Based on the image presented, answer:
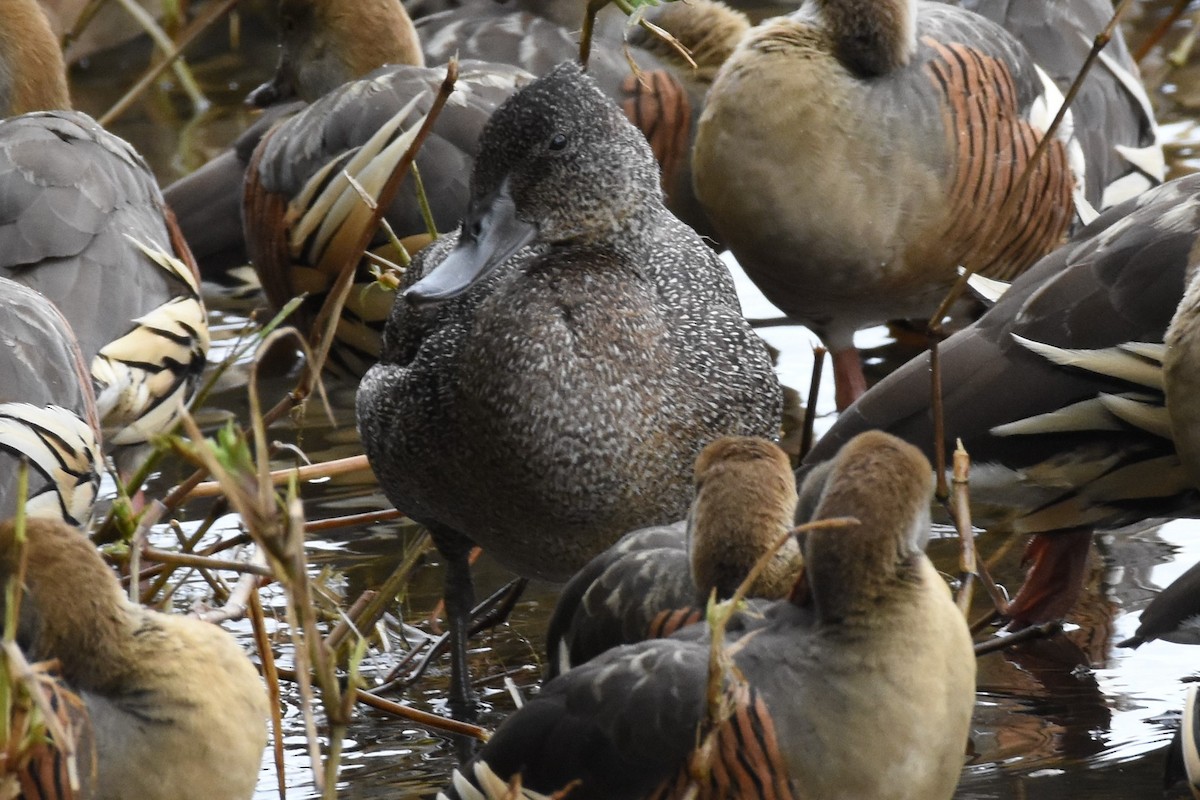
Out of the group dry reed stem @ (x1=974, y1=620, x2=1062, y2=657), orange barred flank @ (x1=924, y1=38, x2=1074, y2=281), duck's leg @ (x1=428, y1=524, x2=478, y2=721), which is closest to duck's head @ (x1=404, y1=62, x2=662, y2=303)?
duck's leg @ (x1=428, y1=524, x2=478, y2=721)

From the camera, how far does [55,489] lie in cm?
432

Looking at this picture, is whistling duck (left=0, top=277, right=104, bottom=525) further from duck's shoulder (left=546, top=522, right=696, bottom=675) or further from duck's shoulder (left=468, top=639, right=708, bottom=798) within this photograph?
duck's shoulder (left=468, top=639, right=708, bottom=798)

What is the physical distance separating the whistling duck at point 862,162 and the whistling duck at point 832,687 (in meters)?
2.59

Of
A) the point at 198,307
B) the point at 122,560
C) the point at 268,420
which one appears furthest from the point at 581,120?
the point at 198,307

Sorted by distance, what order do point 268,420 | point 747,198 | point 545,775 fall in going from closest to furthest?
1. point 545,775
2. point 268,420
3. point 747,198

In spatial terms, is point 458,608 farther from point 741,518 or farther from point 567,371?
point 741,518

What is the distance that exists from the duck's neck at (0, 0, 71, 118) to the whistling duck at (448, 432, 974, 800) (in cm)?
366

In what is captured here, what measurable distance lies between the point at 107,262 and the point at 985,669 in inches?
100

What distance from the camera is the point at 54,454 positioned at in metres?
4.32

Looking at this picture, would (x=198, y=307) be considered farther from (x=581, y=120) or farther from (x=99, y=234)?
(x=581, y=120)

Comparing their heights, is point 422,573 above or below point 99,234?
below

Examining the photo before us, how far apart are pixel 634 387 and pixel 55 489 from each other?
1285 millimetres

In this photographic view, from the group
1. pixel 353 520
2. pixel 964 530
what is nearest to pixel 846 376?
pixel 353 520

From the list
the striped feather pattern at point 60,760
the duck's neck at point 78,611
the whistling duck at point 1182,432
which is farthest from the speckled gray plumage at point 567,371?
the striped feather pattern at point 60,760
